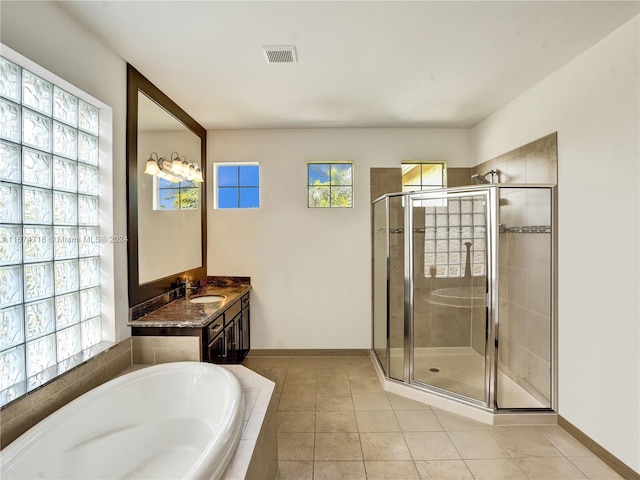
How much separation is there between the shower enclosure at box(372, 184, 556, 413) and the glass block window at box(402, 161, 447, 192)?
0.74 meters

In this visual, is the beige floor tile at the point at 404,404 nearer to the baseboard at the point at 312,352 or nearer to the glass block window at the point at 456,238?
the baseboard at the point at 312,352

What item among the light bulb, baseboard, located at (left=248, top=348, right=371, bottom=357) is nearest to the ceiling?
the light bulb

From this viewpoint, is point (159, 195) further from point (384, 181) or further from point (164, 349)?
point (384, 181)

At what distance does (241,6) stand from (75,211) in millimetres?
1474

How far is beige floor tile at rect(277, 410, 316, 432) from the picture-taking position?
94.6 inches

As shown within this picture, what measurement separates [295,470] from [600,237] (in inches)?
91.0

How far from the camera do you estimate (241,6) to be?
1.75 m

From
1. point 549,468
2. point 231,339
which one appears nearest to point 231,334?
point 231,339

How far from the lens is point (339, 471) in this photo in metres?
1.98

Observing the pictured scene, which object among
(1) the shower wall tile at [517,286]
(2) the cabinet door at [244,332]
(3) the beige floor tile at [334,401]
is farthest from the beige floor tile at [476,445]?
(2) the cabinet door at [244,332]

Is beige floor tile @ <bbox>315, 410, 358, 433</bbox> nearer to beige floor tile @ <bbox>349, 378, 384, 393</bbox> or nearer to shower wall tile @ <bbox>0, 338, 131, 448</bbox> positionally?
beige floor tile @ <bbox>349, 378, 384, 393</bbox>

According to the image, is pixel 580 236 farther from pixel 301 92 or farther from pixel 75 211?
pixel 75 211

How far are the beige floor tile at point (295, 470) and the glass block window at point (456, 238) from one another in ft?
5.77

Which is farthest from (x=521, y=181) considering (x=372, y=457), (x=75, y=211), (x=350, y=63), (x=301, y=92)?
(x=75, y=211)
